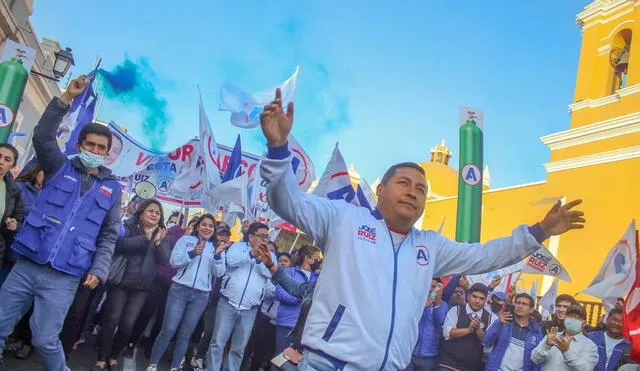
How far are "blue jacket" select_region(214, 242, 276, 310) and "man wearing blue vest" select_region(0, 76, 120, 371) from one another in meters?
2.75

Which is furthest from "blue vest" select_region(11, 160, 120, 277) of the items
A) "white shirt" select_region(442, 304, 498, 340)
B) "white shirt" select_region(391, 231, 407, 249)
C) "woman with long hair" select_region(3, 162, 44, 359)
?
"white shirt" select_region(442, 304, 498, 340)

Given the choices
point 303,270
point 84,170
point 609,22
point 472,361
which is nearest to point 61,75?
point 303,270

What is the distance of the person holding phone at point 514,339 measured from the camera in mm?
6293

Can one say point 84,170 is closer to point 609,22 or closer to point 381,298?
point 381,298

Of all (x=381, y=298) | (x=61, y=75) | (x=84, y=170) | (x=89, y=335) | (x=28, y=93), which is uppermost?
(x=28, y=93)

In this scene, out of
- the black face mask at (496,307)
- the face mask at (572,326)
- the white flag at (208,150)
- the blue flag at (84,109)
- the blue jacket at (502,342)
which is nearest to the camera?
the face mask at (572,326)

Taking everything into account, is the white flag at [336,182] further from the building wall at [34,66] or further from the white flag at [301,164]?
the building wall at [34,66]

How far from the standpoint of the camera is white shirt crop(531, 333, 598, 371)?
5801mm

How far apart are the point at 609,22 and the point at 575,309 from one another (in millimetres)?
17254

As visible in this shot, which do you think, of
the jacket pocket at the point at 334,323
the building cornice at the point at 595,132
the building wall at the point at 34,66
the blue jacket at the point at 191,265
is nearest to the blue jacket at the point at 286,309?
the blue jacket at the point at 191,265

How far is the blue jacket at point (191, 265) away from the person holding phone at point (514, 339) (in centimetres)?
365

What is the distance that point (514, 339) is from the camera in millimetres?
6406

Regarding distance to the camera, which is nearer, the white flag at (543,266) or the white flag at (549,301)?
the white flag at (543,266)

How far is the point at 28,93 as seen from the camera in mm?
22375
